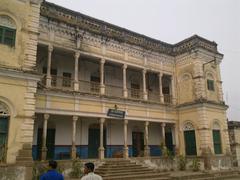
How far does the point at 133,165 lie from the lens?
14.8 m

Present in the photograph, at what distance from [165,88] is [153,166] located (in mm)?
7537

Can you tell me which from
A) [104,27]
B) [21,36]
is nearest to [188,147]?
[104,27]

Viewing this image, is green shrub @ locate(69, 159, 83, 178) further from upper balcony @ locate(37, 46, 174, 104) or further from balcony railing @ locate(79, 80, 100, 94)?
balcony railing @ locate(79, 80, 100, 94)

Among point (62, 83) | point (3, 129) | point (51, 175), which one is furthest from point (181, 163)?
point (51, 175)

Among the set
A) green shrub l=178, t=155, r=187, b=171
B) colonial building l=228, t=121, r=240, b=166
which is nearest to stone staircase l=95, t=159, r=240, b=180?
green shrub l=178, t=155, r=187, b=171

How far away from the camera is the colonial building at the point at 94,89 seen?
11.1m

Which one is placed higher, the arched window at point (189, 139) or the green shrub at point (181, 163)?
the arched window at point (189, 139)

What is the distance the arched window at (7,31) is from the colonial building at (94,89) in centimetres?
4

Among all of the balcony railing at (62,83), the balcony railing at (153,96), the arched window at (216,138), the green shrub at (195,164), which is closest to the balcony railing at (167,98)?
the balcony railing at (153,96)

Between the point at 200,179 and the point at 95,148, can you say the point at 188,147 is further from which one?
the point at 95,148

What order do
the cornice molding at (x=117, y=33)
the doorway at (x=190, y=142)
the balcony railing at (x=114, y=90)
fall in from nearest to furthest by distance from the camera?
the cornice molding at (x=117, y=33) < the balcony railing at (x=114, y=90) < the doorway at (x=190, y=142)

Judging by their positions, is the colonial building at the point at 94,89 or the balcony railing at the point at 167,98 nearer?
the colonial building at the point at 94,89

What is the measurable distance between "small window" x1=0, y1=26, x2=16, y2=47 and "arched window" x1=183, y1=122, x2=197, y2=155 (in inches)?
542

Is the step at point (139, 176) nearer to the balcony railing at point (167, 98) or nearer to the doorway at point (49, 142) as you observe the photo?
the doorway at point (49, 142)
